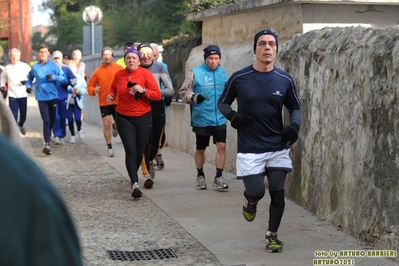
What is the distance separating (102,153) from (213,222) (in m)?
7.32

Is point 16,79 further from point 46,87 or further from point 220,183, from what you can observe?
point 220,183

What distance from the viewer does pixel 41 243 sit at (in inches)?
46.3

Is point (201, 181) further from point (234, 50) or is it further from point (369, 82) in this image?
point (369, 82)

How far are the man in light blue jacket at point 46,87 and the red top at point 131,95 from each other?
507 cm

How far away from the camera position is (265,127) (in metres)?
6.79

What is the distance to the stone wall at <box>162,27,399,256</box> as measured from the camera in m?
6.32

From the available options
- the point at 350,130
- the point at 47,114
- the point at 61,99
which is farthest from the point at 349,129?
the point at 61,99

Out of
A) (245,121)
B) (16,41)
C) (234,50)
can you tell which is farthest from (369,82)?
(16,41)

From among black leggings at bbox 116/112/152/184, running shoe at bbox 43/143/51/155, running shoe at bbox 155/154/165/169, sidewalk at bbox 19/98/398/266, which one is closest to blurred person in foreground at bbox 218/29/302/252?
sidewalk at bbox 19/98/398/266

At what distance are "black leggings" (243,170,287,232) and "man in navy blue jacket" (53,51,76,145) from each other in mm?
8975

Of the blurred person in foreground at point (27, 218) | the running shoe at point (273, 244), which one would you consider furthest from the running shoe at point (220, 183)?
the blurred person in foreground at point (27, 218)

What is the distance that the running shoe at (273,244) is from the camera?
6.58 metres

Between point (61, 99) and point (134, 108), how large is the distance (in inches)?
245

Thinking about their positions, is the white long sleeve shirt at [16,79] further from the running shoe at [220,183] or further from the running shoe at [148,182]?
the running shoe at [220,183]
